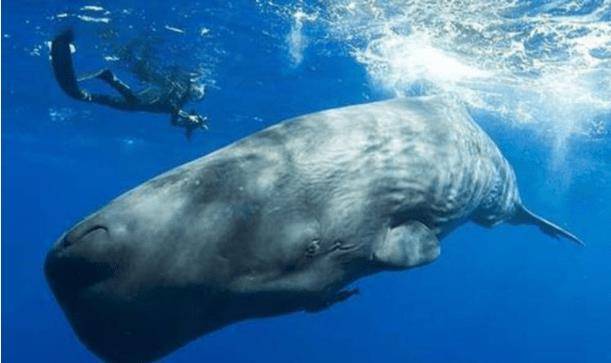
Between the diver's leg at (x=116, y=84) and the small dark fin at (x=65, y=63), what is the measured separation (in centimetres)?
36

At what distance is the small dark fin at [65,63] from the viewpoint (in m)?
7.83

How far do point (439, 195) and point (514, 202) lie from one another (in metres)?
4.82

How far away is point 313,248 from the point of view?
197 inches

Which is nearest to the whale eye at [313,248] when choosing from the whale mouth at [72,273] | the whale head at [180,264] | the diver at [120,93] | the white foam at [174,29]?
the whale head at [180,264]

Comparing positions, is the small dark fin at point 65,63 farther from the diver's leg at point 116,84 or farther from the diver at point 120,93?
the diver's leg at point 116,84

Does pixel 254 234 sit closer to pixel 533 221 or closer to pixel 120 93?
pixel 120 93

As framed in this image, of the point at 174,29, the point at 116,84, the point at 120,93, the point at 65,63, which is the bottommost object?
the point at 174,29

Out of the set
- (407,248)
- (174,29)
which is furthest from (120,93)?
(174,29)

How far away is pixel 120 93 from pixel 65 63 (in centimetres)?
147

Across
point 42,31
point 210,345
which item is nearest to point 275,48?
point 42,31

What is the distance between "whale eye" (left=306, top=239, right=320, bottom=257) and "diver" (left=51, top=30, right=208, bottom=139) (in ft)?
15.3

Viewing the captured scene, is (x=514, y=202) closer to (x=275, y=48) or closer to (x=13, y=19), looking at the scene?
(x=275, y=48)

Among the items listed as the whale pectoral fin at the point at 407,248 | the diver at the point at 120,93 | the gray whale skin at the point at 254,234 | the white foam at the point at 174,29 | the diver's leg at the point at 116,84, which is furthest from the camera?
the white foam at the point at 174,29

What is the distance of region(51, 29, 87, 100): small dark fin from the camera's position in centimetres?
783
